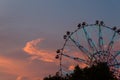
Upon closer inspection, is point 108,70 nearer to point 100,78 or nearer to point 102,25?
point 100,78

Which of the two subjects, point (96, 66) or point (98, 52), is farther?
point (98, 52)

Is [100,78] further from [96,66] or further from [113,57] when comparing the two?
[113,57]

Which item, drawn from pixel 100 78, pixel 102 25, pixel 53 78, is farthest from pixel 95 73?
pixel 53 78

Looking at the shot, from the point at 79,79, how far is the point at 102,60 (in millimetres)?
5227

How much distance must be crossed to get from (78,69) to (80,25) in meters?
9.61

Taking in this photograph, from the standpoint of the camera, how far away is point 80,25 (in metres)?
66.5

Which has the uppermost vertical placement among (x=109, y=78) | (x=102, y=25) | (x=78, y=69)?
(x=102, y=25)


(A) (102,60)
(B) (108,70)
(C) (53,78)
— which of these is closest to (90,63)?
(A) (102,60)

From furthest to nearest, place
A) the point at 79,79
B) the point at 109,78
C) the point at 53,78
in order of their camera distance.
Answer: the point at 53,78, the point at 79,79, the point at 109,78

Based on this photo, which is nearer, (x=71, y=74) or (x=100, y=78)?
(x=100, y=78)

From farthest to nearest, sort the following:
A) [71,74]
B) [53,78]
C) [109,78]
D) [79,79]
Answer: [53,78] → [71,74] → [79,79] → [109,78]

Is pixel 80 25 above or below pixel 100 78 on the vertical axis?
above

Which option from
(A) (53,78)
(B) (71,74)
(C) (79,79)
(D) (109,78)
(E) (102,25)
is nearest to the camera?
(D) (109,78)

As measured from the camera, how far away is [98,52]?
62906 mm
